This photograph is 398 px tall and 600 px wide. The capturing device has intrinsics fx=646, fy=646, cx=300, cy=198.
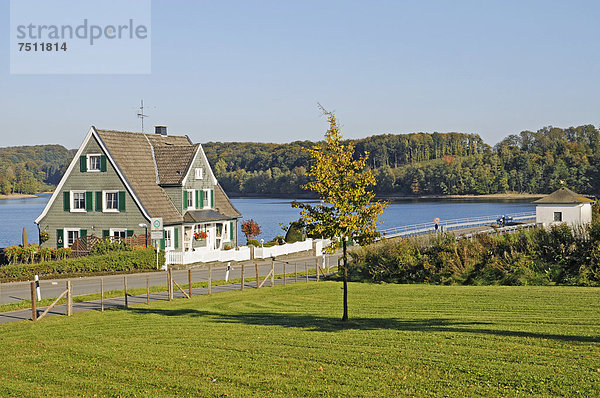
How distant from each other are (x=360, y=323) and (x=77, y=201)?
1201 inches

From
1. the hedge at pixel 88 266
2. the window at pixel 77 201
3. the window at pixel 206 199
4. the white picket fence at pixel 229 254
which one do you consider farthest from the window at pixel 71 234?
the window at pixel 206 199

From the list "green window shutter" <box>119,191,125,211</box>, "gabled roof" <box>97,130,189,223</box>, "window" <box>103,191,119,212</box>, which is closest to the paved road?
"gabled roof" <box>97,130,189,223</box>

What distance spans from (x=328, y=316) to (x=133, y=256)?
21181 mm

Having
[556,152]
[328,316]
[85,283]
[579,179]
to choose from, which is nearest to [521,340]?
[328,316]

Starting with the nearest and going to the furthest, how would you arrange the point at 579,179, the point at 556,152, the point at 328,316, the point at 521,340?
the point at 521,340
the point at 328,316
the point at 579,179
the point at 556,152

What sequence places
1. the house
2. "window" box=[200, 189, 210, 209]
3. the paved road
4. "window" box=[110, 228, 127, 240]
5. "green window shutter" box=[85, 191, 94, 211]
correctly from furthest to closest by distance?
1. "window" box=[200, 189, 210, 209]
2. "green window shutter" box=[85, 191, 94, 211]
3. the house
4. "window" box=[110, 228, 127, 240]
5. the paved road

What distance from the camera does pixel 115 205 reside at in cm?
4153

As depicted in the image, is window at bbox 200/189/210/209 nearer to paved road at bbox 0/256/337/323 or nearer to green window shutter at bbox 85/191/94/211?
paved road at bbox 0/256/337/323

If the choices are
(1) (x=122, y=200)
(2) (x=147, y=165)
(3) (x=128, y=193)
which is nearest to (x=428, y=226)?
(2) (x=147, y=165)

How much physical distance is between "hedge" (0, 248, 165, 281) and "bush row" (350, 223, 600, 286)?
13.1 metres

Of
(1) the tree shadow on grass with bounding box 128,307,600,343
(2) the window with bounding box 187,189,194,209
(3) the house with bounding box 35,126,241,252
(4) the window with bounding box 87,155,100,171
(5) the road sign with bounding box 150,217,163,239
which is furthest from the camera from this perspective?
(2) the window with bounding box 187,189,194,209

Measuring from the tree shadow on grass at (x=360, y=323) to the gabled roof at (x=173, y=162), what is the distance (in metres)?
23.5

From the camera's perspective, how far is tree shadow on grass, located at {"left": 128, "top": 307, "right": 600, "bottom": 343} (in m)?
14.1

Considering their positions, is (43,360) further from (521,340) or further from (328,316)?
(521,340)
